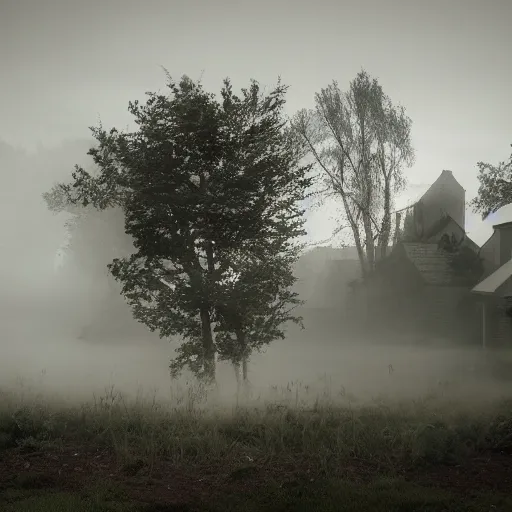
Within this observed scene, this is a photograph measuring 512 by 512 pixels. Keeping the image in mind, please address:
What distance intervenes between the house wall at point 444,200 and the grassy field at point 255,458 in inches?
1124

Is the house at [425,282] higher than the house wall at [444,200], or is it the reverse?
the house wall at [444,200]

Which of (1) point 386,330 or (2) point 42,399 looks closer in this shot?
(2) point 42,399

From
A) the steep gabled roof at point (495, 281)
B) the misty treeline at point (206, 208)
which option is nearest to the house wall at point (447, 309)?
the steep gabled roof at point (495, 281)

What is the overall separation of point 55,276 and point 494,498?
197 ft

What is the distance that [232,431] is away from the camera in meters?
11.2

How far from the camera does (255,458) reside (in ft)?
32.7

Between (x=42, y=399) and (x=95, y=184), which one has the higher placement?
(x=95, y=184)

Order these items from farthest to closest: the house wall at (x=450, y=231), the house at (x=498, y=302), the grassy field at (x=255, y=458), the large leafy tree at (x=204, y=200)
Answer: the house wall at (x=450, y=231) < the house at (x=498, y=302) < the large leafy tree at (x=204, y=200) < the grassy field at (x=255, y=458)

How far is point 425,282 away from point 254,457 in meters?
25.8

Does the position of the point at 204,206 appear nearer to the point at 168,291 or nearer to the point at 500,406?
the point at 168,291

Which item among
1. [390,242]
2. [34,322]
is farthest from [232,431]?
[34,322]

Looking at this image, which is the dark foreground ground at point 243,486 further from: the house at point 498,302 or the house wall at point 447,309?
the house wall at point 447,309

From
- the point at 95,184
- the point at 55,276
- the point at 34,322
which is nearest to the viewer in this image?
the point at 95,184

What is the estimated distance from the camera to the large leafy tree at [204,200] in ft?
51.3
